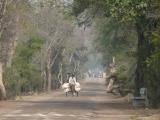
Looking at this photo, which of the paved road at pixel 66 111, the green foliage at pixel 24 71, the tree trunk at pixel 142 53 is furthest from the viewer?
the green foliage at pixel 24 71

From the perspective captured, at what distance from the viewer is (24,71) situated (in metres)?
64.2

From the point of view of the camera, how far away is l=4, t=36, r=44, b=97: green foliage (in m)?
56.1

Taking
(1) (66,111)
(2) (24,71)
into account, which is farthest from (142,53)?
(2) (24,71)

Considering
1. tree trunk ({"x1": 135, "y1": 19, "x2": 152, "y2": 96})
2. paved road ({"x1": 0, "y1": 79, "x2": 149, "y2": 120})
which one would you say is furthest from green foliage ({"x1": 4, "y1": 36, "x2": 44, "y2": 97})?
tree trunk ({"x1": 135, "y1": 19, "x2": 152, "y2": 96})

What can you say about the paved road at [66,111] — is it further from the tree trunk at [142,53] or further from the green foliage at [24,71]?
the green foliage at [24,71]

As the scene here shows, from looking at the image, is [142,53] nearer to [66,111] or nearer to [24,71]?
[66,111]

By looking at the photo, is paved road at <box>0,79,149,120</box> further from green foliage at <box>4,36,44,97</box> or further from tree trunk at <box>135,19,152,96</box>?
green foliage at <box>4,36,44,97</box>

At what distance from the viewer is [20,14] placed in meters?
47.8

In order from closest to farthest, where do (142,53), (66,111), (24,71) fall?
(66,111) → (142,53) → (24,71)

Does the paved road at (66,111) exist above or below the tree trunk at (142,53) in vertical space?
below

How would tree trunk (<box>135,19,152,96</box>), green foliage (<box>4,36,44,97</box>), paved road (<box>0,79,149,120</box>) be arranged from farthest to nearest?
1. green foliage (<box>4,36,44,97</box>)
2. tree trunk (<box>135,19,152,96</box>)
3. paved road (<box>0,79,149,120</box>)

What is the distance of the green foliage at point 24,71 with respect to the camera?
56.1m

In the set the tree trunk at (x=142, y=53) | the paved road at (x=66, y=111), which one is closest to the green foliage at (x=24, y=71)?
the paved road at (x=66, y=111)

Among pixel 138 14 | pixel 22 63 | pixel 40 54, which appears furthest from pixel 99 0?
pixel 40 54
